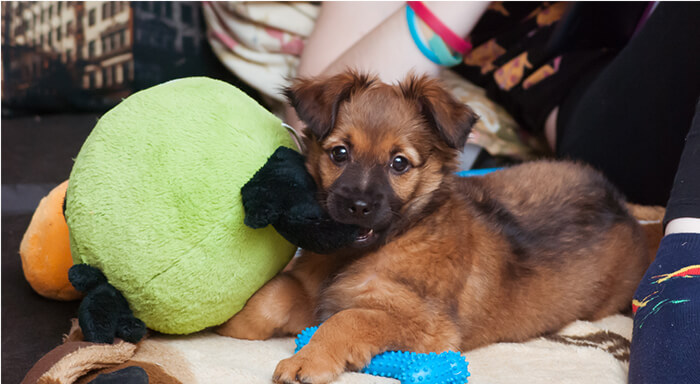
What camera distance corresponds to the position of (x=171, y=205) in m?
1.73

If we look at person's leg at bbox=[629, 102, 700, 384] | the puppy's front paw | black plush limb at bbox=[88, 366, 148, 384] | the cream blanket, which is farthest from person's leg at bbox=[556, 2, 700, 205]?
black plush limb at bbox=[88, 366, 148, 384]

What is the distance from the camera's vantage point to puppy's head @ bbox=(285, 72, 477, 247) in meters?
1.92

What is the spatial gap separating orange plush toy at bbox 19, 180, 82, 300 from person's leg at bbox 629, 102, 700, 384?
1.73m

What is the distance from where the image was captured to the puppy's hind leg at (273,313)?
1.98 meters

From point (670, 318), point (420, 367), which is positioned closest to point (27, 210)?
point (420, 367)

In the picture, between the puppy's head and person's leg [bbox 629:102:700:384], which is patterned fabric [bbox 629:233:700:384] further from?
the puppy's head

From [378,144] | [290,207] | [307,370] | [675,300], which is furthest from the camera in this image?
[378,144]

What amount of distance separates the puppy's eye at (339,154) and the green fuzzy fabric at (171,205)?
0.23 metres

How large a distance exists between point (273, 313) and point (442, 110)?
835mm

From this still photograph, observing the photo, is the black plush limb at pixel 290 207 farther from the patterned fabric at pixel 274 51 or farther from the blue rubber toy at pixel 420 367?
the patterned fabric at pixel 274 51

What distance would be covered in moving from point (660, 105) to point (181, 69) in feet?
8.53

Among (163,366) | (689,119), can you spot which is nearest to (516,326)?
(163,366)

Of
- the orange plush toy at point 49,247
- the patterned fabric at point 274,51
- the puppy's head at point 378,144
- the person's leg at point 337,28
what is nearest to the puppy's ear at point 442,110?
the puppy's head at point 378,144

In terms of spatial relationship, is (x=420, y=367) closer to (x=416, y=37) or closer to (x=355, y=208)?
(x=355, y=208)
